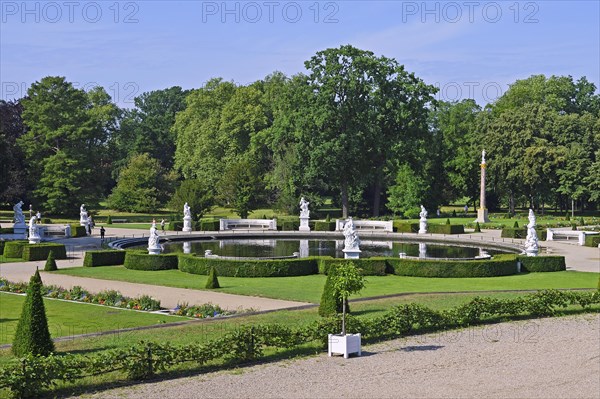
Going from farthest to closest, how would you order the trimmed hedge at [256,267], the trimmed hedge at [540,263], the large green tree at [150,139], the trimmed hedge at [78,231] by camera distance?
the large green tree at [150,139] < the trimmed hedge at [78,231] < the trimmed hedge at [540,263] < the trimmed hedge at [256,267]

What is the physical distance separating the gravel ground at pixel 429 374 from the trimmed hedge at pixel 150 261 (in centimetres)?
1946

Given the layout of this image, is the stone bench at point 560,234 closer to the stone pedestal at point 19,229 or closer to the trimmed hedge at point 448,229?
the trimmed hedge at point 448,229

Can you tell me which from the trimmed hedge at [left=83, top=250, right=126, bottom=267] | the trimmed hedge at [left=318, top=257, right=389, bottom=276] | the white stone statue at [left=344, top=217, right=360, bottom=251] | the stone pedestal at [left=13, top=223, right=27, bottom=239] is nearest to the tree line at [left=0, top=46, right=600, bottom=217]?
the stone pedestal at [left=13, top=223, right=27, bottom=239]

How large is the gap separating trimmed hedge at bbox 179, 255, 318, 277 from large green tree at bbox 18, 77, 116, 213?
47165 millimetres

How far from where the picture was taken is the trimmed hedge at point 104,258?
40.0m

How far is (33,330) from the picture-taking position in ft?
58.1

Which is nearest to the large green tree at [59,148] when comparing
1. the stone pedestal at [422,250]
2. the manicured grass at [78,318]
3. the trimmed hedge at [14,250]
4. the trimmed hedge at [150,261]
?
the trimmed hedge at [14,250]

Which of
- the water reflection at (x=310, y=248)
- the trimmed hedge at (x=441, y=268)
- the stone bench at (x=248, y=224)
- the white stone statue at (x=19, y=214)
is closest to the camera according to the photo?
the trimmed hedge at (x=441, y=268)

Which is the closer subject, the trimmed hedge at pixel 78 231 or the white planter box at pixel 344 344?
the white planter box at pixel 344 344

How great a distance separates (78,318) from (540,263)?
22777 mm

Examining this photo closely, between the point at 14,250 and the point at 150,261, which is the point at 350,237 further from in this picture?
the point at 14,250

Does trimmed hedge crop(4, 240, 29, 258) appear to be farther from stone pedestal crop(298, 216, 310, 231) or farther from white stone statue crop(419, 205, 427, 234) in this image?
white stone statue crop(419, 205, 427, 234)

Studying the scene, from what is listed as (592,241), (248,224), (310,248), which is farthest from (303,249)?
(592,241)

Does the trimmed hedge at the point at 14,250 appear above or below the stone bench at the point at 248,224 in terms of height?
below
